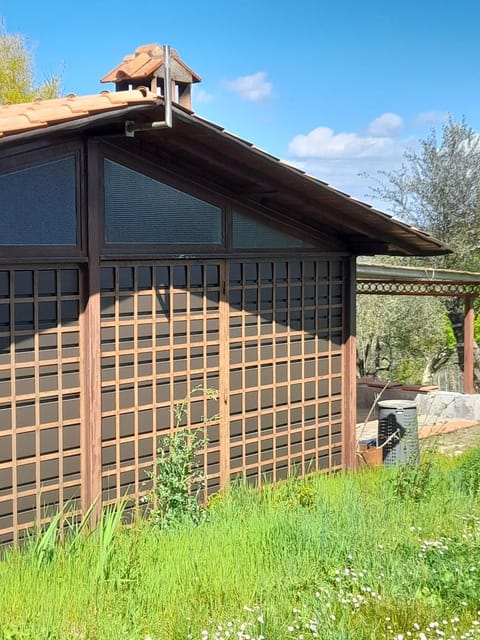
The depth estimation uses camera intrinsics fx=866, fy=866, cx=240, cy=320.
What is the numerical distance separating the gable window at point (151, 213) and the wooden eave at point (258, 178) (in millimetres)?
273

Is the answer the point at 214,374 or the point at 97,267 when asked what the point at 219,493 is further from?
the point at 97,267

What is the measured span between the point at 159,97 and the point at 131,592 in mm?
3823

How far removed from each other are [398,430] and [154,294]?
4334 millimetres

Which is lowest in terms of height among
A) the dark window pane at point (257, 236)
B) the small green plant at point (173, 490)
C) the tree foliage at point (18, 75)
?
the small green plant at point (173, 490)

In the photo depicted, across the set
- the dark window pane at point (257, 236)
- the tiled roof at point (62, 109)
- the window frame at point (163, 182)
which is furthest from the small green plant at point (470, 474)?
the tiled roof at point (62, 109)

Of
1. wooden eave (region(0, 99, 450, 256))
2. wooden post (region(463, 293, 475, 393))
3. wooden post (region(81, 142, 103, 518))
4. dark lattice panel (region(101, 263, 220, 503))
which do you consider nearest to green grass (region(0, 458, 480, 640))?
wooden post (region(81, 142, 103, 518))

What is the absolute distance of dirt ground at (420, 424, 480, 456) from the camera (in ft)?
42.0

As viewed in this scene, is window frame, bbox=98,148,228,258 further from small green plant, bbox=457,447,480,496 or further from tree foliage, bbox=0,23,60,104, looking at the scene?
tree foliage, bbox=0,23,60,104

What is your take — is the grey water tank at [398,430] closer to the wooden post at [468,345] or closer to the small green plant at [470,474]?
the small green plant at [470,474]

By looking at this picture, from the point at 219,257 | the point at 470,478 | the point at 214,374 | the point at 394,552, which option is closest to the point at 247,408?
the point at 214,374

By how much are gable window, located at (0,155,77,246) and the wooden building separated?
0.01 meters

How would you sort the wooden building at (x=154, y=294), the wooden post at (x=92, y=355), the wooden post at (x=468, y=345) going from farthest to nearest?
the wooden post at (x=468, y=345)
the wooden post at (x=92, y=355)
the wooden building at (x=154, y=294)

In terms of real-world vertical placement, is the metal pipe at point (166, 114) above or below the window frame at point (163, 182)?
above

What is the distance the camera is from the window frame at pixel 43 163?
22.7 feet
